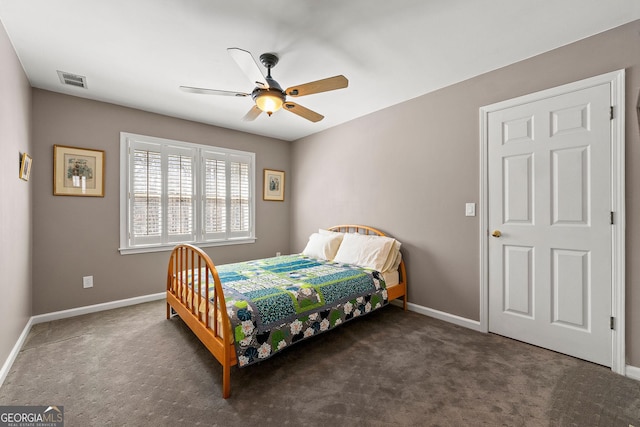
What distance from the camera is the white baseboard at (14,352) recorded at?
1881 mm

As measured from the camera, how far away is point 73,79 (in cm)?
269

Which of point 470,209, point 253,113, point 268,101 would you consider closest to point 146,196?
point 253,113

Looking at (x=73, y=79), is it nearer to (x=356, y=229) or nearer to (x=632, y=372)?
(x=356, y=229)

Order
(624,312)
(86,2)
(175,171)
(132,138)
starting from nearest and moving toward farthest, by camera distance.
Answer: (86,2) < (624,312) < (132,138) < (175,171)

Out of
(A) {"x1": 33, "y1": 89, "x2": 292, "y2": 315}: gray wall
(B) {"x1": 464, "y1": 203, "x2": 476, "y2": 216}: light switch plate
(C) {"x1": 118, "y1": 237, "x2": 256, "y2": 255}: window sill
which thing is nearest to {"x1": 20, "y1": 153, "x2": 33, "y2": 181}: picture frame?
(A) {"x1": 33, "y1": 89, "x2": 292, "y2": 315}: gray wall

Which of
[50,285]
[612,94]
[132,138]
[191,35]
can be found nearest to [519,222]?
[612,94]

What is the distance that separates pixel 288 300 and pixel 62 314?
2758mm

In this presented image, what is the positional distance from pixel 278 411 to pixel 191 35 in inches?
106

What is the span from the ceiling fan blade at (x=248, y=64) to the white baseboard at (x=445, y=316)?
283 centimetres

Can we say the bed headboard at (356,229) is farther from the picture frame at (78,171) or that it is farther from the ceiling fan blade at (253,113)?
the picture frame at (78,171)

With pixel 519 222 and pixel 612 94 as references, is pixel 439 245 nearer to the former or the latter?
pixel 519 222

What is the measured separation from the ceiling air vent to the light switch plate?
4066 mm

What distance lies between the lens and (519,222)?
2459 mm

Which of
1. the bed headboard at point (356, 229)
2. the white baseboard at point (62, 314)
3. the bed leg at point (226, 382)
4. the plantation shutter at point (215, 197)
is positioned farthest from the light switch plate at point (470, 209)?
the white baseboard at point (62, 314)
